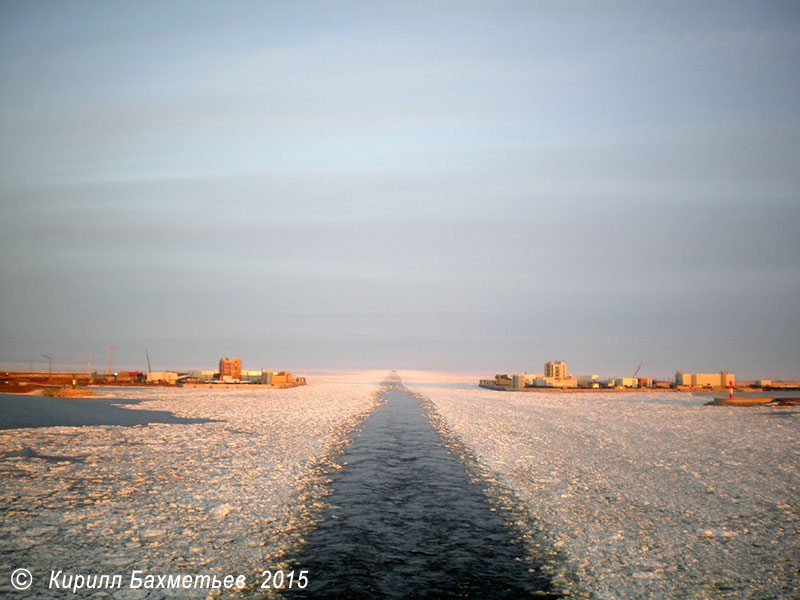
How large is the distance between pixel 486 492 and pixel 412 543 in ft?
17.7

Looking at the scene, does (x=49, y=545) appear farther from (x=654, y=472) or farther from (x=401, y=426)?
(x=401, y=426)

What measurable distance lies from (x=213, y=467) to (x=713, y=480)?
17319mm

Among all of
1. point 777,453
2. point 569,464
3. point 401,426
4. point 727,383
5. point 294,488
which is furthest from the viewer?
point 727,383

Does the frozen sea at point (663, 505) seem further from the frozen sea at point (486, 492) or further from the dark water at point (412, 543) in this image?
the dark water at point (412, 543)

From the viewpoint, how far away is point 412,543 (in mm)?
11031

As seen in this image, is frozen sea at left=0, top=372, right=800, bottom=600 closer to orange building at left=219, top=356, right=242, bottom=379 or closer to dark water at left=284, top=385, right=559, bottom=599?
dark water at left=284, top=385, right=559, bottom=599

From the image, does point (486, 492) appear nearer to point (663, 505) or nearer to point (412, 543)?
point (663, 505)

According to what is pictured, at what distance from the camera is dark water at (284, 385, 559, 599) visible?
29.0 feet

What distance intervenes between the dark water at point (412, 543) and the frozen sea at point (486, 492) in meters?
0.63

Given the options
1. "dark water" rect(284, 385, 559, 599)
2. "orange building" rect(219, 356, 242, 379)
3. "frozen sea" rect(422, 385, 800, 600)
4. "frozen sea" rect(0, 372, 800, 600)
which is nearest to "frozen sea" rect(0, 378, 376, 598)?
"frozen sea" rect(0, 372, 800, 600)

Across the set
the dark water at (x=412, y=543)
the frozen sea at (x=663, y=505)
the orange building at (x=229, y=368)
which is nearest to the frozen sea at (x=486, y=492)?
the frozen sea at (x=663, y=505)

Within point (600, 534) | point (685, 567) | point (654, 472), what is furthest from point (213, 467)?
point (654, 472)

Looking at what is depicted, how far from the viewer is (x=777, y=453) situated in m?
22.0

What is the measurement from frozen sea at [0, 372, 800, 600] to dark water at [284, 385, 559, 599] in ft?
2.08
